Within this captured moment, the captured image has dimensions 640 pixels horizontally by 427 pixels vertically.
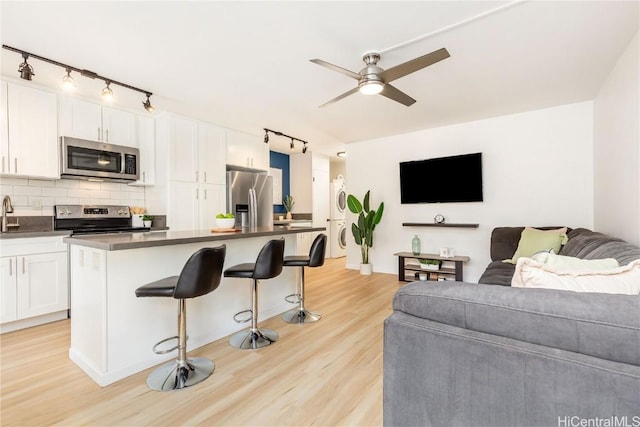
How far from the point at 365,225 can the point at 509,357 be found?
14.1 feet

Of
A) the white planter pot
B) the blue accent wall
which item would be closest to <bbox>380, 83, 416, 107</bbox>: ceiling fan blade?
the white planter pot

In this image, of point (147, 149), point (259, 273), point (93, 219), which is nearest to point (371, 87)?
point (259, 273)

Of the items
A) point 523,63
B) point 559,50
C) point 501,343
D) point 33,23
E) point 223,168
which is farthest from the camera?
point 223,168

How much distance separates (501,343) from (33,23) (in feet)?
10.9

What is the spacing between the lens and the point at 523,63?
8.84ft

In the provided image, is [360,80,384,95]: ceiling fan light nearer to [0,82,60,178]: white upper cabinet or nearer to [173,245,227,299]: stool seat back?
[173,245,227,299]: stool seat back

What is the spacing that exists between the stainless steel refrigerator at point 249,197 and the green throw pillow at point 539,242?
12.4 feet

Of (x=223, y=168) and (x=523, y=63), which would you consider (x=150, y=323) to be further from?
(x=523, y=63)

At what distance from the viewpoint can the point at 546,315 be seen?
2.86 feet

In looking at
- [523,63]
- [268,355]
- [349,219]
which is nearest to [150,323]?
[268,355]

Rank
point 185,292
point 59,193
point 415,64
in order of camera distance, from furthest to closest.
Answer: point 59,193
point 415,64
point 185,292

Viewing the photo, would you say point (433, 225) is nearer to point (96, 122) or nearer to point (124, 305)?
point (124, 305)

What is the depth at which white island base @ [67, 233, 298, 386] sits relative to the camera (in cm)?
194

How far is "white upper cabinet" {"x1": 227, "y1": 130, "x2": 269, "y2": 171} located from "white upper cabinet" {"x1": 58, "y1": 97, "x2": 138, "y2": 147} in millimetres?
1355
